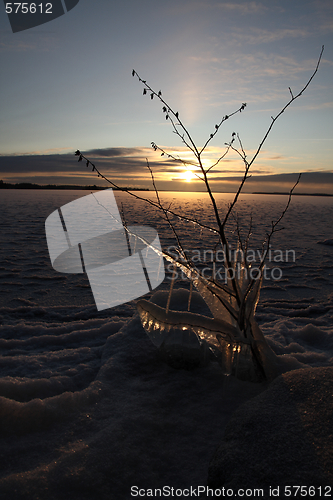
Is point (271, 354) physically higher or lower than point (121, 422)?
higher

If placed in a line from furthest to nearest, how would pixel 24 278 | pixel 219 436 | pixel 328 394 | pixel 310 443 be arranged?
1. pixel 24 278
2. pixel 219 436
3. pixel 328 394
4. pixel 310 443

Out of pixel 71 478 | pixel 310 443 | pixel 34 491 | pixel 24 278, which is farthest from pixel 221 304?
pixel 24 278

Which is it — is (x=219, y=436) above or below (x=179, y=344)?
below

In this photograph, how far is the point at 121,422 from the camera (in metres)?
1.86

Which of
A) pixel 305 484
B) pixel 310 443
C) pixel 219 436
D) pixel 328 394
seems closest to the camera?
pixel 305 484

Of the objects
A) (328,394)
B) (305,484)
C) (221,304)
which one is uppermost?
(221,304)

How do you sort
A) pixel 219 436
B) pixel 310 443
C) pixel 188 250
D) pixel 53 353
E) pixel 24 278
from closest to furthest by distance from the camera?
pixel 310 443, pixel 219 436, pixel 53 353, pixel 24 278, pixel 188 250

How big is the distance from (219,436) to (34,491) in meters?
1.10

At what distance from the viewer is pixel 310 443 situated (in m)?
1.41

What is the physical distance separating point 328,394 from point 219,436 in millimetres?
737

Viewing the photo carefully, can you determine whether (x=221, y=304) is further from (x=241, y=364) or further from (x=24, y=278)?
(x=24, y=278)

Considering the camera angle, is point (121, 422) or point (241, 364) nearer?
point (121, 422)

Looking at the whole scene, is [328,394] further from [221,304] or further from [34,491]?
[34,491]

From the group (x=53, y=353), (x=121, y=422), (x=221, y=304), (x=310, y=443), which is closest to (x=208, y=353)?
(x=221, y=304)
